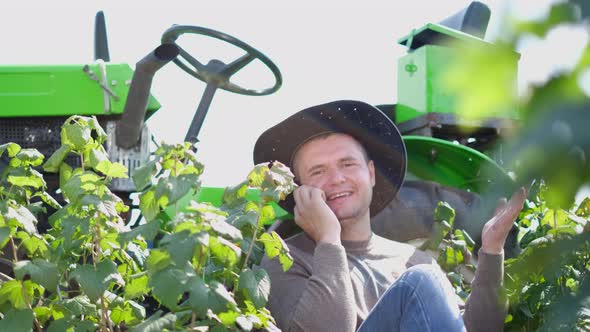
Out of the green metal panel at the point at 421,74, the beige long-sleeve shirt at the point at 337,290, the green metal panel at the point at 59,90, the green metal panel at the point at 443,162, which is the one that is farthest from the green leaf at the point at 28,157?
the green metal panel at the point at 421,74

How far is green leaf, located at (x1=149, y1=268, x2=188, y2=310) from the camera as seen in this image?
1.64 m

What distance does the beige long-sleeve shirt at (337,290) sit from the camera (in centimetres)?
239

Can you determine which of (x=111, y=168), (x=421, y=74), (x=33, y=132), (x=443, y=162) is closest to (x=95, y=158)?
(x=111, y=168)

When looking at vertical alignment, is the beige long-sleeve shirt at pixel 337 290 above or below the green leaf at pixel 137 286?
below

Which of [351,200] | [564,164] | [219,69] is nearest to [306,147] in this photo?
[351,200]

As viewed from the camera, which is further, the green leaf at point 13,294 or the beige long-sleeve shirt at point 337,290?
the beige long-sleeve shirt at point 337,290

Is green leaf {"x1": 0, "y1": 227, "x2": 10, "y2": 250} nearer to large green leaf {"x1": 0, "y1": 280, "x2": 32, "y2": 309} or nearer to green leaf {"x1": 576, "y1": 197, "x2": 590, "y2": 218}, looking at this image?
large green leaf {"x1": 0, "y1": 280, "x2": 32, "y2": 309}

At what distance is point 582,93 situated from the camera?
447 millimetres

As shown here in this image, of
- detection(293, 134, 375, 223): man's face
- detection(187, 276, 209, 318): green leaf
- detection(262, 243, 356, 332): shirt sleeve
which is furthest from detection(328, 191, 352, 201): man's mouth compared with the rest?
detection(187, 276, 209, 318): green leaf

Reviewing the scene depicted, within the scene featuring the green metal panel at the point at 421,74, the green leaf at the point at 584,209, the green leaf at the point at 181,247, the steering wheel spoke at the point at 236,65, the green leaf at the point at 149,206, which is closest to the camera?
the green leaf at the point at 181,247

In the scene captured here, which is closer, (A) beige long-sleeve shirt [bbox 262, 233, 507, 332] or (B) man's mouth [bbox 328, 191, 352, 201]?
(A) beige long-sleeve shirt [bbox 262, 233, 507, 332]

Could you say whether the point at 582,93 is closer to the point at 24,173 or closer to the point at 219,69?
the point at 24,173

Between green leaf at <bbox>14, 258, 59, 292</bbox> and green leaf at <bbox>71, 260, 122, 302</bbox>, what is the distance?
0.04 meters

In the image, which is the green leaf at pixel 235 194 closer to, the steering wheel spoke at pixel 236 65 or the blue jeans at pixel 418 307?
the blue jeans at pixel 418 307
